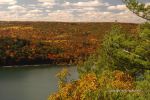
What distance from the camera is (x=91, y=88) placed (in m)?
18.1

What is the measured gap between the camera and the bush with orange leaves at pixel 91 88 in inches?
672

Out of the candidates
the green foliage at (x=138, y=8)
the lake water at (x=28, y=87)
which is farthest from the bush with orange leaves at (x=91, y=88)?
the lake water at (x=28, y=87)

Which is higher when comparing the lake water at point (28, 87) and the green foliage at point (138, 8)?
the green foliage at point (138, 8)

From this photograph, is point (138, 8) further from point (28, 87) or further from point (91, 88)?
point (28, 87)

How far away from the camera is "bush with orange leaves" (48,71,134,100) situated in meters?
17.1

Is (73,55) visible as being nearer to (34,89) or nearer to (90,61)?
(34,89)

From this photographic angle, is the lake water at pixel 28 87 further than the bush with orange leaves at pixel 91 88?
Yes

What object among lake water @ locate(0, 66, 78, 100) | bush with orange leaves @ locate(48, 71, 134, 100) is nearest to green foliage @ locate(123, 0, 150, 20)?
bush with orange leaves @ locate(48, 71, 134, 100)

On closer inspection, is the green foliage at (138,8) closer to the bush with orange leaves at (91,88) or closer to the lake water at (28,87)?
the bush with orange leaves at (91,88)

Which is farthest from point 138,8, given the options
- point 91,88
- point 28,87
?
point 28,87

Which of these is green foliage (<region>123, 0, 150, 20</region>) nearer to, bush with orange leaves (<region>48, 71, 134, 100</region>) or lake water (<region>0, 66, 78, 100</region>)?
bush with orange leaves (<region>48, 71, 134, 100</region>)

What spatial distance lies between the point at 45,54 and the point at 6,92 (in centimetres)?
7641

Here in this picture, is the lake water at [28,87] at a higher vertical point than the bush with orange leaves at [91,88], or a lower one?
lower

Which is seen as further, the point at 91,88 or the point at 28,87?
the point at 28,87
